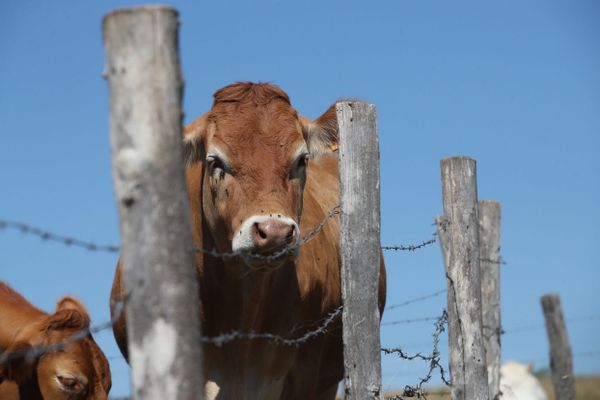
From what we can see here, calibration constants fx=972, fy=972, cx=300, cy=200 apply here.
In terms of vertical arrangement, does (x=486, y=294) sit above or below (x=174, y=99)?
above

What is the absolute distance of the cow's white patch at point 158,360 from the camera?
290cm

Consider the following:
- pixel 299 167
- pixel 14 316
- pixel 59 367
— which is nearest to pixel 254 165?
pixel 299 167

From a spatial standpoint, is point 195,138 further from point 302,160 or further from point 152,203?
point 152,203

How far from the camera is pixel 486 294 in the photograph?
32.4ft

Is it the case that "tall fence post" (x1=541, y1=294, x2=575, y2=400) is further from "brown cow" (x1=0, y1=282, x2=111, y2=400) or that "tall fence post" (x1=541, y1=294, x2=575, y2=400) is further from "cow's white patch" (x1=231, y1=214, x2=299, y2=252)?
"cow's white patch" (x1=231, y1=214, x2=299, y2=252)

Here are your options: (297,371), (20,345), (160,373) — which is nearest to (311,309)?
(297,371)

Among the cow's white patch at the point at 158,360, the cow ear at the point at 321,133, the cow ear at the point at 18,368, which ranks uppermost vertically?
the cow ear at the point at 321,133

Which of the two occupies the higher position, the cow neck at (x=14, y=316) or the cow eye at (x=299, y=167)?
the cow eye at (x=299, y=167)

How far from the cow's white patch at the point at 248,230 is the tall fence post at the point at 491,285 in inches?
167

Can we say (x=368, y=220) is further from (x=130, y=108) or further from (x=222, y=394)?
(x=130, y=108)

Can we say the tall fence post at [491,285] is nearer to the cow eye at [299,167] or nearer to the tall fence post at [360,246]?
the cow eye at [299,167]

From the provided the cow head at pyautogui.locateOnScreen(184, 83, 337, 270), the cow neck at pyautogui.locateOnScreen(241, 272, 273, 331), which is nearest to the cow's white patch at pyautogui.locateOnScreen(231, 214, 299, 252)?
the cow head at pyautogui.locateOnScreen(184, 83, 337, 270)

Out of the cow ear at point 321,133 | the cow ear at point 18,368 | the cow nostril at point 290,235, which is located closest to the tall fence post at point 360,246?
the cow nostril at point 290,235

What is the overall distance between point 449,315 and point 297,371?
156cm
